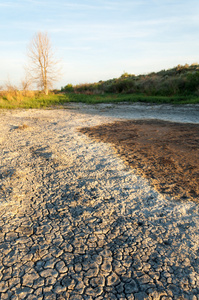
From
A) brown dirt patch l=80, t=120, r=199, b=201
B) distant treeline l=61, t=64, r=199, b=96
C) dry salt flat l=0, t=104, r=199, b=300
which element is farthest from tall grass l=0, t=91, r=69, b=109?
dry salt flat l=0, t=104, r=199, b=300

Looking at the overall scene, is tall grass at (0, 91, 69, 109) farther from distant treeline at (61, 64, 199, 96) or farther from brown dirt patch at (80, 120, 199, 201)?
distant treeline at (61, 64, 199, 96)

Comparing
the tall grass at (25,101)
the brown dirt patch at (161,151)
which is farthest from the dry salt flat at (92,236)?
the tall grass at (25,101)

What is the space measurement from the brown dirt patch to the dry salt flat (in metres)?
0.24

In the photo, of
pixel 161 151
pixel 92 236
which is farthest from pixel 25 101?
pixel 92 236

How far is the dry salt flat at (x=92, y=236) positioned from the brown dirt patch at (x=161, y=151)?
24cm

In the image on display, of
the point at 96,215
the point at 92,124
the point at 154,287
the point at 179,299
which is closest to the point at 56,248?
the point at 96,215

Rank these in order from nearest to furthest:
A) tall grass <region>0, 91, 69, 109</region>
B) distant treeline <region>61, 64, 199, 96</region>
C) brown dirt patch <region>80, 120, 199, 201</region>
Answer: brown dirt patch <region>80, 120, 199, 201</region> < tall grass <region>0, 91, 69, 109</region> < distant treeline <region>61, 64, 199, 96</region>

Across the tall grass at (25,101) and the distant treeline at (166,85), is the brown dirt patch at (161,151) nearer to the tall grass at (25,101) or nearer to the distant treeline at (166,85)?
the tall grass at (25,101)

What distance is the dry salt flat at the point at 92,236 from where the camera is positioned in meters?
1.42

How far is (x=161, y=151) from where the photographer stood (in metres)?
3.80

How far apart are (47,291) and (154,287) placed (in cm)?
70

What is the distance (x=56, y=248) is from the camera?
1.72m

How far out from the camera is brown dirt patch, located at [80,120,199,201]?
2715mm

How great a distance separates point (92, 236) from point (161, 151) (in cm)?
239
